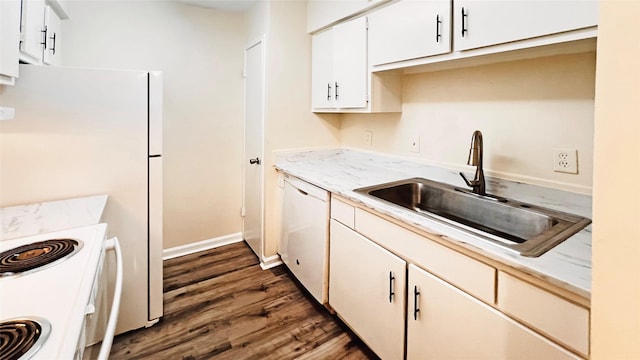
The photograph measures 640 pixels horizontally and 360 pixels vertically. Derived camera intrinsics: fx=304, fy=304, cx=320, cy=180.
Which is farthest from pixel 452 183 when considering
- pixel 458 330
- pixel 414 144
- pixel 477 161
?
pixel 458 330

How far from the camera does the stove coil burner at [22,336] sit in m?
0.56

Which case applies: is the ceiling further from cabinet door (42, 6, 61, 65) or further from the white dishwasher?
the white dishwasher

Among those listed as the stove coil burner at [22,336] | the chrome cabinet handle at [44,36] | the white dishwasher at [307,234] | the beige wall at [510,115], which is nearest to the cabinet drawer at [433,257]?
the white dishwasher at [307,234]

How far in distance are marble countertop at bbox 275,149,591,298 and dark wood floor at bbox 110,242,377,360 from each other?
860 mm

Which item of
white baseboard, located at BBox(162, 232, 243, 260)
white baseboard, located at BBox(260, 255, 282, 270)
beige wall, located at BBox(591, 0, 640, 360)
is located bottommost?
white baseboard, located at BBox(260, 255, 282, 270)

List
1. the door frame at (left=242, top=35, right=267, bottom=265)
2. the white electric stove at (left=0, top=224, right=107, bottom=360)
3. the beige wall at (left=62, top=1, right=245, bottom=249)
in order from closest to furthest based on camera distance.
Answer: the white electric stove at (left=0, top=224, right=107, bottom=360) < the beige wall at (left=62, top=1, right=245, bottom=249) < the door frame at (left=242, top=35, right=267, bottom=265)

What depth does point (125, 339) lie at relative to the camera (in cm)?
175

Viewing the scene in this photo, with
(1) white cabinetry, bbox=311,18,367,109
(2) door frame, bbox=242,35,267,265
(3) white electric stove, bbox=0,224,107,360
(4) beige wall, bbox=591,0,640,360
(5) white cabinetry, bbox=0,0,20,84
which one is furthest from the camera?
(2) door frame, bbox=242,35,267,265

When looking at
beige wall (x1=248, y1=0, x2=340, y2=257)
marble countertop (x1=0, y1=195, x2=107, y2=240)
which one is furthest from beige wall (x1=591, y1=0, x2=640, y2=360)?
beige wall (x1=248, y1=0, x2=340, y2=257)

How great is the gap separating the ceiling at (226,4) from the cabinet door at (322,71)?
65 cm

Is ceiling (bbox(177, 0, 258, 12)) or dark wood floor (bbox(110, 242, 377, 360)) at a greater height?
ceiling (bbox(177, 0, 258, 12))

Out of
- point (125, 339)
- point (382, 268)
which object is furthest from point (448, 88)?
point (125, 339)

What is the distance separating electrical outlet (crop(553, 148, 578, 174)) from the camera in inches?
52.9

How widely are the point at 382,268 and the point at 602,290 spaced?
3.05 feet
